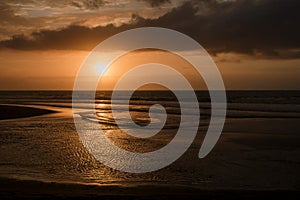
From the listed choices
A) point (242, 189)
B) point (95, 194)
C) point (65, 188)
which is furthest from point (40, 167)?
point (242, 189)

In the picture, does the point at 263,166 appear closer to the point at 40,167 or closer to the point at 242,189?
the point at 242,189

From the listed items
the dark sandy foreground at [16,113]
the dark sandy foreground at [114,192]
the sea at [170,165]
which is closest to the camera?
the dark sandy foreground at [114,192]

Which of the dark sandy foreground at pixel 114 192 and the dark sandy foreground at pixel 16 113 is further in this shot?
the dark sandy foreground at pixel 16 113

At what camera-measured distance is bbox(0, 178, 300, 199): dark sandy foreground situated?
11219 mm

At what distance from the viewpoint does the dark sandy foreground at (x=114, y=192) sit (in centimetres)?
1122

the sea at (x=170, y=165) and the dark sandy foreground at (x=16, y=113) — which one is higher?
the dark sandy foreground at (x=16, y=113)

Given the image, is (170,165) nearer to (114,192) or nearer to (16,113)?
(114,192)

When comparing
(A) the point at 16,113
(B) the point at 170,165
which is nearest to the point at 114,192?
(B) the point at 170,165

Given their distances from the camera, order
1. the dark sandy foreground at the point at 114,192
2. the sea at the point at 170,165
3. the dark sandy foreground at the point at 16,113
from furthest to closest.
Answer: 1. the dark sandy foreground at the point at 16,113
2. the sea at the point at 170,165
3. the dark sandy foreground at the point at 114,192

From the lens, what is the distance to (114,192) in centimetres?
1171

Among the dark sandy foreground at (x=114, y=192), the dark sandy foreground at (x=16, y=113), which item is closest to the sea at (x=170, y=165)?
the dark sandy foreground at (x=114, y=192)

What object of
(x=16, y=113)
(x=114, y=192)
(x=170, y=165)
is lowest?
(x=114, y=192)

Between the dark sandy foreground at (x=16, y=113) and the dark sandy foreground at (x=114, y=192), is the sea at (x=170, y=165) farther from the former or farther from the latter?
the dark sandy foreground at (x=16, y=113)

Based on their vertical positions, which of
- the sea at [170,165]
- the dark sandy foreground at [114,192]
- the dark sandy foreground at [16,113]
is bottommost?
the dark sandy foreground at [114,192]
